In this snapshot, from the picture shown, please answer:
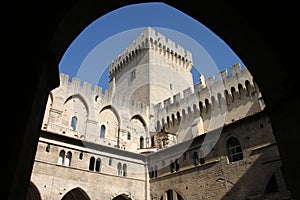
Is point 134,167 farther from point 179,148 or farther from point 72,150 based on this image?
point 72,150

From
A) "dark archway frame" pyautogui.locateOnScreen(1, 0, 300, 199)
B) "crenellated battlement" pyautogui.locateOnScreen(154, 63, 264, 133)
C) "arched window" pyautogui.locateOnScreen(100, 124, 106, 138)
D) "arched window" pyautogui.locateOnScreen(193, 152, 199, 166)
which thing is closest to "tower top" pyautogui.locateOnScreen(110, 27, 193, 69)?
"crenellated battlement" pyautogui.locateOnScreen(154, 63, 264, 133)

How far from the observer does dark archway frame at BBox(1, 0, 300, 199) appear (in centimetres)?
252

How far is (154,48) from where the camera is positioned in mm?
34062

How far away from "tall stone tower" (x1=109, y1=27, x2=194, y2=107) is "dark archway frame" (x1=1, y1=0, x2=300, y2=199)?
25768mm

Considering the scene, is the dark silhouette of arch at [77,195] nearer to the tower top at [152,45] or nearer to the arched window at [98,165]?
the arched window at [98,165]

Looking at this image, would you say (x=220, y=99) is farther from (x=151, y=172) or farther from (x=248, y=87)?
(x=151, y=172)

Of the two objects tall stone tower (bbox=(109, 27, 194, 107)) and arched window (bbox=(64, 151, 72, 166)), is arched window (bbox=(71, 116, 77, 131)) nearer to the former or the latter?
arched window (bbox=(64, 151, 72, 166))

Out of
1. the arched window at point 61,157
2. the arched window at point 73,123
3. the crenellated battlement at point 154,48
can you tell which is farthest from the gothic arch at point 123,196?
the crenellated battlement at point 154,48

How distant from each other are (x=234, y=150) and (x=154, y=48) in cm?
2172

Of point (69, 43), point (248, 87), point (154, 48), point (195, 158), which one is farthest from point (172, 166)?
point (154, 48)

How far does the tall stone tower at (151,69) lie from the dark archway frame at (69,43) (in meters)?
25.8

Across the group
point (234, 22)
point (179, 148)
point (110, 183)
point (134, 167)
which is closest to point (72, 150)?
point (110, 183)

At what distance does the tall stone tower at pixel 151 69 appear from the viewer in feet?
104

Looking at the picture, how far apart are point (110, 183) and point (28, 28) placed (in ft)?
56.2
